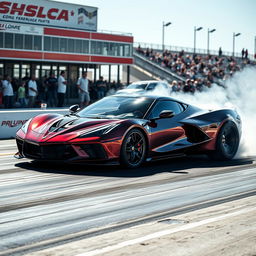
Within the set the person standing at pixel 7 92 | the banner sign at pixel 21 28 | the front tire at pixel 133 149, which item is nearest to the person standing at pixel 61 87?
the person standing at pixel 7 92

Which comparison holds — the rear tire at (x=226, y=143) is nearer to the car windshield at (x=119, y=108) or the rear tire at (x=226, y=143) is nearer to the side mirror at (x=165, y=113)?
the side mirror at (x=165, y=113)

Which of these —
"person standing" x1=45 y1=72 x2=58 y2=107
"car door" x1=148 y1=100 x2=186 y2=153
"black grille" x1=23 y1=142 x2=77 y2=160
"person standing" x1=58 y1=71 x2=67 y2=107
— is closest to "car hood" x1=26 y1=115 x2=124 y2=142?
"black grille" x1=23 y1=142 x2=77 y2=160

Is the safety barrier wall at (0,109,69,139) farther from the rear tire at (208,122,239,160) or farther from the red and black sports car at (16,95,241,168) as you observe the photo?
the rear tire at (208,122,239,160)

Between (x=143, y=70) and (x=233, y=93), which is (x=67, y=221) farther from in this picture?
(x=143, y=70)

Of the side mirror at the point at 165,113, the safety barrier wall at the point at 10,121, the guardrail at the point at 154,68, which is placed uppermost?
the guardrail at the point at 154,68

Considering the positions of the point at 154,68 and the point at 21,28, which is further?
the point at 154,68

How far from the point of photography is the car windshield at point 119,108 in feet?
31.0

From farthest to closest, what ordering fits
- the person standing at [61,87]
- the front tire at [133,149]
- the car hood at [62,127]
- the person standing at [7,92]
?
the person standing at [61,87], the person standing at [7,92], the front tire at [133,149], the car hood at [62,127]

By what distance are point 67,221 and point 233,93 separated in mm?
18247

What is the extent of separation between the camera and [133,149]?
29.7ft

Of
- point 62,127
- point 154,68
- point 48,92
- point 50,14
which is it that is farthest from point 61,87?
point 154,68

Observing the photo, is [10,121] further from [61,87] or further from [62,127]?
[61,87]

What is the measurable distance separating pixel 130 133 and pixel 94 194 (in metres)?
2.27

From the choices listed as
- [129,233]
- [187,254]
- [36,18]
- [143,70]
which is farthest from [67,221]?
[143,70]
